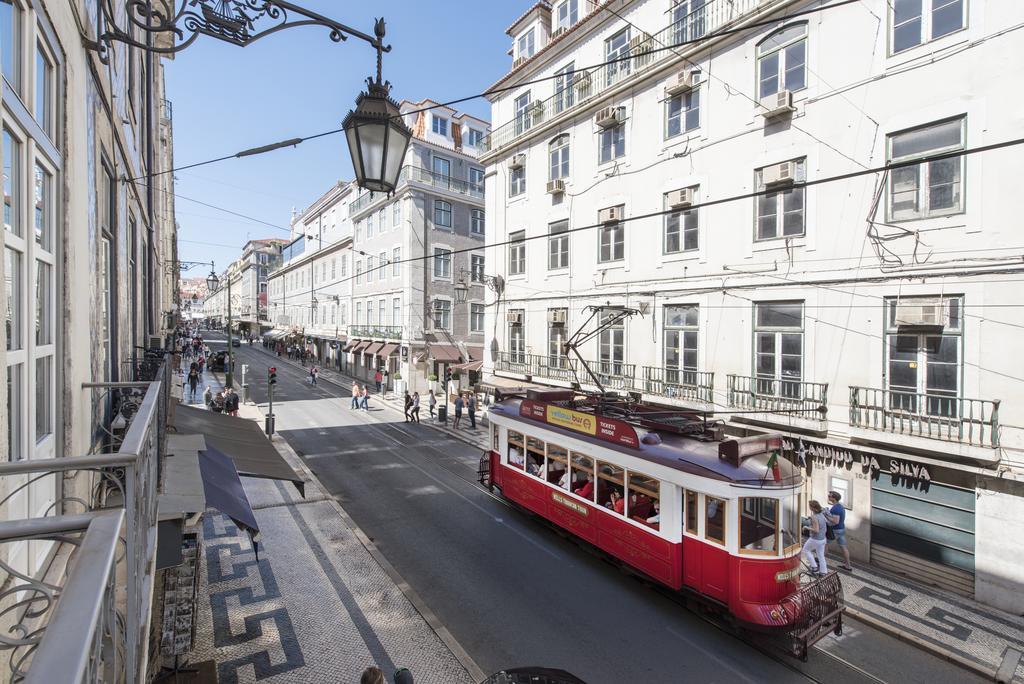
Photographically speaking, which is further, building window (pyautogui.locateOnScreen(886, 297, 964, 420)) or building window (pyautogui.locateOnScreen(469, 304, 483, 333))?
building window (pyautogui.locateOnScreen(469, 304, 483, 333))

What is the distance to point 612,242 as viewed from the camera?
18.1 meters

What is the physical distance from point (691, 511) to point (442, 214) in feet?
96.6

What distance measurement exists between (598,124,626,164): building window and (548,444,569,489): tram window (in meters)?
11.3

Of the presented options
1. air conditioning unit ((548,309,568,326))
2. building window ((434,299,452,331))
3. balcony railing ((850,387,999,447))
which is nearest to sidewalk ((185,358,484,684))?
balcony railing ((850,387,999,447))

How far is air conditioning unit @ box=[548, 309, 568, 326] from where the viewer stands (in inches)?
792

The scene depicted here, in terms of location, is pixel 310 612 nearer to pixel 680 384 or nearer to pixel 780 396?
pixel 680 384

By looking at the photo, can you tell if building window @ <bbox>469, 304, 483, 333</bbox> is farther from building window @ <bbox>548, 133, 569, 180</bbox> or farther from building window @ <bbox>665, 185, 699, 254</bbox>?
building window @ <bbox>665, 185, 699, 254</bbox>

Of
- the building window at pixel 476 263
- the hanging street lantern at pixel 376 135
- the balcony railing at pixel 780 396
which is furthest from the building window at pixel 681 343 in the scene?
the building window at pixel 476 263

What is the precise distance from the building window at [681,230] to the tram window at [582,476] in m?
8.05

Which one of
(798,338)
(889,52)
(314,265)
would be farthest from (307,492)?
(314,265)

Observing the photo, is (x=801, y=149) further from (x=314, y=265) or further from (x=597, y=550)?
(x=314, y=265)

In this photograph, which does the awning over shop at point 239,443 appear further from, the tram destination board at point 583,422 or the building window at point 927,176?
the building window at point 927,176

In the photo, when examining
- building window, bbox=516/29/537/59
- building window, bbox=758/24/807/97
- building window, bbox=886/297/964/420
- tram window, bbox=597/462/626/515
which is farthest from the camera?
building window, bbox=516/29/537/59

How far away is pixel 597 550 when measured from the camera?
36.3 ft
